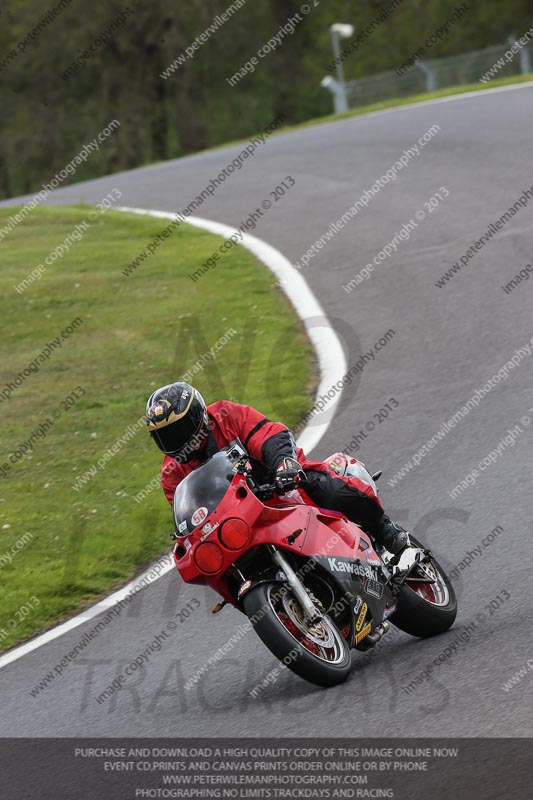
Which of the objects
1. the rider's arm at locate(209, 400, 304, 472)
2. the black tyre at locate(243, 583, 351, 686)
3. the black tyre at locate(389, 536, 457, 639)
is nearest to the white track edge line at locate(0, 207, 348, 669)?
the rider's arm at locate(209, 400, 304, 472)

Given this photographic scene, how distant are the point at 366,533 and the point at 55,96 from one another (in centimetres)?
4548

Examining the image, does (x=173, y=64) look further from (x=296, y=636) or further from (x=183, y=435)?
(x=296, y=636)

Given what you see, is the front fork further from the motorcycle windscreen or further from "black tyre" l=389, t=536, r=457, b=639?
"black tyre" l=389, t=536, r=457, b=639

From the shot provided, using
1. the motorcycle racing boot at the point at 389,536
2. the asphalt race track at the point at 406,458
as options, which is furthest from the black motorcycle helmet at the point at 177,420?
the asphalt race track at the point at 406,458

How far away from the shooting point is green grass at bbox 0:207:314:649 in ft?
29.0

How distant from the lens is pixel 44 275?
16438mm

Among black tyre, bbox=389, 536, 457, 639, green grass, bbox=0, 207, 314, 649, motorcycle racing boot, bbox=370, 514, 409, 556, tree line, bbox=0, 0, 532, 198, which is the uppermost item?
motorcycle racing boot, bbox=370, 514, 409, 556

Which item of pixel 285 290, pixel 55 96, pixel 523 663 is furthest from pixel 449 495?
pixel 55 96

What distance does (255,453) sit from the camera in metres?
6.15

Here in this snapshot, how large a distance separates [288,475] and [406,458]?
3500mm

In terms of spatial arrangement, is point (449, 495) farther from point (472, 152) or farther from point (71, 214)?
point (71, 214)

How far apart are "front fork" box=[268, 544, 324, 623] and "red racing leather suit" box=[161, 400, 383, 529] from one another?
0.58 metres

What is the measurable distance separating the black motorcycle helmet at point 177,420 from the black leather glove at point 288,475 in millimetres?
469
